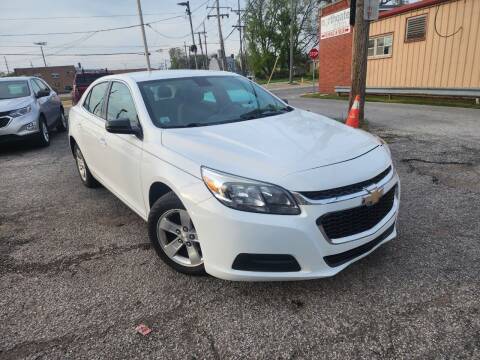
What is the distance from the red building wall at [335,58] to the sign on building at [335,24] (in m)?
0.18


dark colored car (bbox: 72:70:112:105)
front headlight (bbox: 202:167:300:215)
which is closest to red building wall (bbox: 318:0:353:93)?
dark colored car (bbox: 72:70:112:105)

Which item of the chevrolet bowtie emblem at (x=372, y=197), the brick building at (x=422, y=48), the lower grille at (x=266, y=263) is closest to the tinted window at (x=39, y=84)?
the lower grille at (x=266, y=263)

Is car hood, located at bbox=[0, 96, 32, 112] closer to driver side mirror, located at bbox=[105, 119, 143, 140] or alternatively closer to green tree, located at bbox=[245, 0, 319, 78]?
driver side mirror, located at bbox=[105, 119, 143, 140]

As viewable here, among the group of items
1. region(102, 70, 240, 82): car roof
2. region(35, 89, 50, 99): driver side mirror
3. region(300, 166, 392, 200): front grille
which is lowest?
region(300, 166, 392, 200): front grille

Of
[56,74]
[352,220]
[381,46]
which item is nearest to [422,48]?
[381,46]

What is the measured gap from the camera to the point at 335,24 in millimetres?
19109

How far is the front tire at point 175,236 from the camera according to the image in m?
2.77

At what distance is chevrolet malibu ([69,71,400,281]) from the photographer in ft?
7.65

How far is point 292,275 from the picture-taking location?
2.40m

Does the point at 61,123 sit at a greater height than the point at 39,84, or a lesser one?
lesser

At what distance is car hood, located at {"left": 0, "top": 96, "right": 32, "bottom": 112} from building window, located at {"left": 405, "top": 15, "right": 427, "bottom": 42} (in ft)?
43.9

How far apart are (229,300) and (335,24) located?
19.3 m

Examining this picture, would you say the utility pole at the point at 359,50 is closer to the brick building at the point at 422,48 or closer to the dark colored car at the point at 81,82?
the brick building at the point at 422,48

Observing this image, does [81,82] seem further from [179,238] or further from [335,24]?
[179,238]
